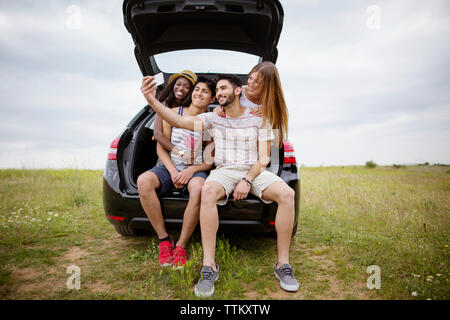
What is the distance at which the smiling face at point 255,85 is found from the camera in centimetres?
228

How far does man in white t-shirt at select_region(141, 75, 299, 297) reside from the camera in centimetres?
200

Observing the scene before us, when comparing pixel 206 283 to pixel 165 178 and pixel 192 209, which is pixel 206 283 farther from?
pixel 165 178

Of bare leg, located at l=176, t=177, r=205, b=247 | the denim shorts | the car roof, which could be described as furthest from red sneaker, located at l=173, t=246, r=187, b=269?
the car roof

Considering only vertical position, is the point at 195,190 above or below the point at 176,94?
below

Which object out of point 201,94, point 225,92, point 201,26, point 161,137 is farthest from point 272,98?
point 201,26

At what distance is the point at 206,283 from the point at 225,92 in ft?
4.83

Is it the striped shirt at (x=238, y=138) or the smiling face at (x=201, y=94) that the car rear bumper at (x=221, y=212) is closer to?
Answer: the striped shirt at (x=238, y=138)

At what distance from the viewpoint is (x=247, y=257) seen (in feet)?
7.67

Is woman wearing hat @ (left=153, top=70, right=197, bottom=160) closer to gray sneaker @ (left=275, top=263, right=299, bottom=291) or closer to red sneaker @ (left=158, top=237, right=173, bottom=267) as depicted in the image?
red sneaker @ (left=158, top=237, right=173, bottom=267)

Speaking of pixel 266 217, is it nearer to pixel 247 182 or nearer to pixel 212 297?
pixel 247 182

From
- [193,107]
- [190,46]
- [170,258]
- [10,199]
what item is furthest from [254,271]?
[10,199]

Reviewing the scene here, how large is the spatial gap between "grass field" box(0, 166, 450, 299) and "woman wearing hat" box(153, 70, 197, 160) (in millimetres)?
1039

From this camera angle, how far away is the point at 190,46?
3.03 meters

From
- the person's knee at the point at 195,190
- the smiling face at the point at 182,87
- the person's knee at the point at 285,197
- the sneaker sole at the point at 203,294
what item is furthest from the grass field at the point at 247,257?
the smiling face at the point at 182,87
